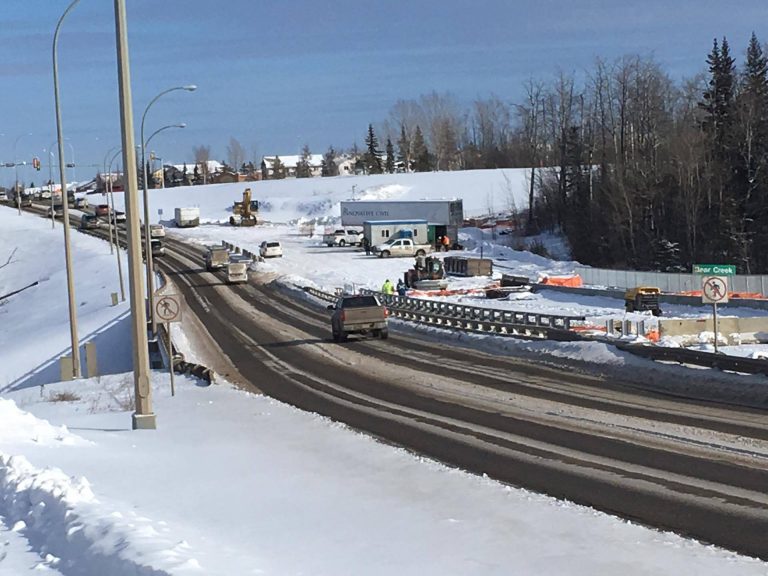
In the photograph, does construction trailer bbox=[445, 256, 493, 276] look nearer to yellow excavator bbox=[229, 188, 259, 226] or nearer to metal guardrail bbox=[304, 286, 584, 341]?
metal guardrail bbox=[304, 286, 584, 341]

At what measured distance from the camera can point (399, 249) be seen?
90.3 meters

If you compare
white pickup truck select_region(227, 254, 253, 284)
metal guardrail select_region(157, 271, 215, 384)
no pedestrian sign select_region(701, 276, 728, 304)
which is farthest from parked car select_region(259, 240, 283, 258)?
no pedestrian sign select_region(701, 276, 728, 304)

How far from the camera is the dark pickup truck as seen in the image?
38.5 m

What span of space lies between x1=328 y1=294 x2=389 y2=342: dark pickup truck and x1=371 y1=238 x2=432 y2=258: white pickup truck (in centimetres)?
4984

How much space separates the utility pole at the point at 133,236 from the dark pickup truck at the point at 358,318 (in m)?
21.2

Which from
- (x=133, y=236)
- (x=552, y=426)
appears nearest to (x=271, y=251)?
(x=133, y=236)

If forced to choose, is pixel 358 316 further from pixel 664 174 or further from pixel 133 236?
pixel 664 174

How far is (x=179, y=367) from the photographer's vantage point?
30688 millimetres

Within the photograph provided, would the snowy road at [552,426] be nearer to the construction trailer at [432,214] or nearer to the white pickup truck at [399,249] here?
the white pickup truck at [399,249]

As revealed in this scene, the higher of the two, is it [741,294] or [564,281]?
[564,281]

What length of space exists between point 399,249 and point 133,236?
7341 centimetres

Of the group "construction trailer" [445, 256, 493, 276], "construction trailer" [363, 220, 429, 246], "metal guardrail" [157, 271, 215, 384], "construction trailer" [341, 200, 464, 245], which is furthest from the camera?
"construction trailer" [341, 200, 464, 245]

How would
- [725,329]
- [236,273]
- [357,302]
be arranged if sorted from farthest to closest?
[236,273], [357,302], [725,329]

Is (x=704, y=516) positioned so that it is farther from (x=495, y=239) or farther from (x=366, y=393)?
(x=495, y=239)
